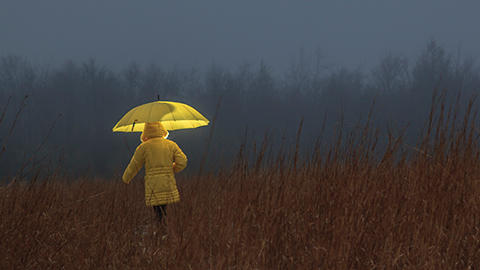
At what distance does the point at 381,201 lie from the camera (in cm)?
284

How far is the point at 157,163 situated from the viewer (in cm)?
402

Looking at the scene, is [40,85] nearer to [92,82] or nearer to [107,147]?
[92,82]

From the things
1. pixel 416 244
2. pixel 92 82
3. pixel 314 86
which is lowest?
pixel 416 244

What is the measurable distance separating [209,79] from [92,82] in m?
13.1

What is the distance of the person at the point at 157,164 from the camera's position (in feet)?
13.0

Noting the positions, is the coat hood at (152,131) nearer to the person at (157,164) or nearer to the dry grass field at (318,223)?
the person at (157,164)

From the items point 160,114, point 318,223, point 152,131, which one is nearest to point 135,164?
point 152,131

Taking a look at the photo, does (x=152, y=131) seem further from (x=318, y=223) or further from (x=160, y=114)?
(x=318, y=223)

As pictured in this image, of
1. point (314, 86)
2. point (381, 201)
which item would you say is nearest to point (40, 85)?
point (314, 86)

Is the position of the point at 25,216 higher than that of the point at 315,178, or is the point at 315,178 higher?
the point at 315,178

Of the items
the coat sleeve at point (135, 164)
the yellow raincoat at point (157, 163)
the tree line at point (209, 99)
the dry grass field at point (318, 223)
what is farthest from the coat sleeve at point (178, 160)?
the tree line at point (209, 99)

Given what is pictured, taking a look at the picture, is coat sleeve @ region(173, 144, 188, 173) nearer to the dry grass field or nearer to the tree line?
the dry grass field

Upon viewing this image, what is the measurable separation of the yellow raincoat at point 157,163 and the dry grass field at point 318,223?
2.03 ft

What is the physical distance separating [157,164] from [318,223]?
2.17 metres
